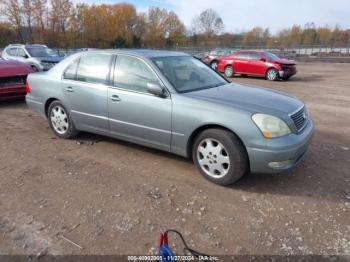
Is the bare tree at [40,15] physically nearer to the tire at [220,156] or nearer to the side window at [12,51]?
the side window at [12,51]

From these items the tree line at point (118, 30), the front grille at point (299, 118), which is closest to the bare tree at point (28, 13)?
the tree line at point (118, 30)

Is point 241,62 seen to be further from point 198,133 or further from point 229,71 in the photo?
point 198,133

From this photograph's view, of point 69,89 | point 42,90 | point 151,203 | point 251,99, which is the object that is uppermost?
point 251,99

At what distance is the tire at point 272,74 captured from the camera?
1547 centimetres

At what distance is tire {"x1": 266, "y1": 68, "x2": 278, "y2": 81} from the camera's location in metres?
15.5

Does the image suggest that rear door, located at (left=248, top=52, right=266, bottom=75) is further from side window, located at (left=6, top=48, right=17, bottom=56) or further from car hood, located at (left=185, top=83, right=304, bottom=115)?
car hood, located at (left=185, top=83, right=304, bottom=115)

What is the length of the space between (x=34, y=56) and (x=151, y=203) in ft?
38.7

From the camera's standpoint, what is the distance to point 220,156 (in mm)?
3793

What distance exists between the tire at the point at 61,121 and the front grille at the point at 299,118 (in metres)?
3.48

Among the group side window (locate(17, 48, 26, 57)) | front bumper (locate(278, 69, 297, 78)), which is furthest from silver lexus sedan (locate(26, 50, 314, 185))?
front bumper (locate(278, 69, 297, 78))

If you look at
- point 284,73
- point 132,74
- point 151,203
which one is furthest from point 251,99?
point 284,73

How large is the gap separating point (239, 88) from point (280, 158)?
148 centimetres

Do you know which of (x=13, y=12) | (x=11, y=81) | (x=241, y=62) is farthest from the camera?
(x=13, y=12)

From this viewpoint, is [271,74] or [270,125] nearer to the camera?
[270,125]
